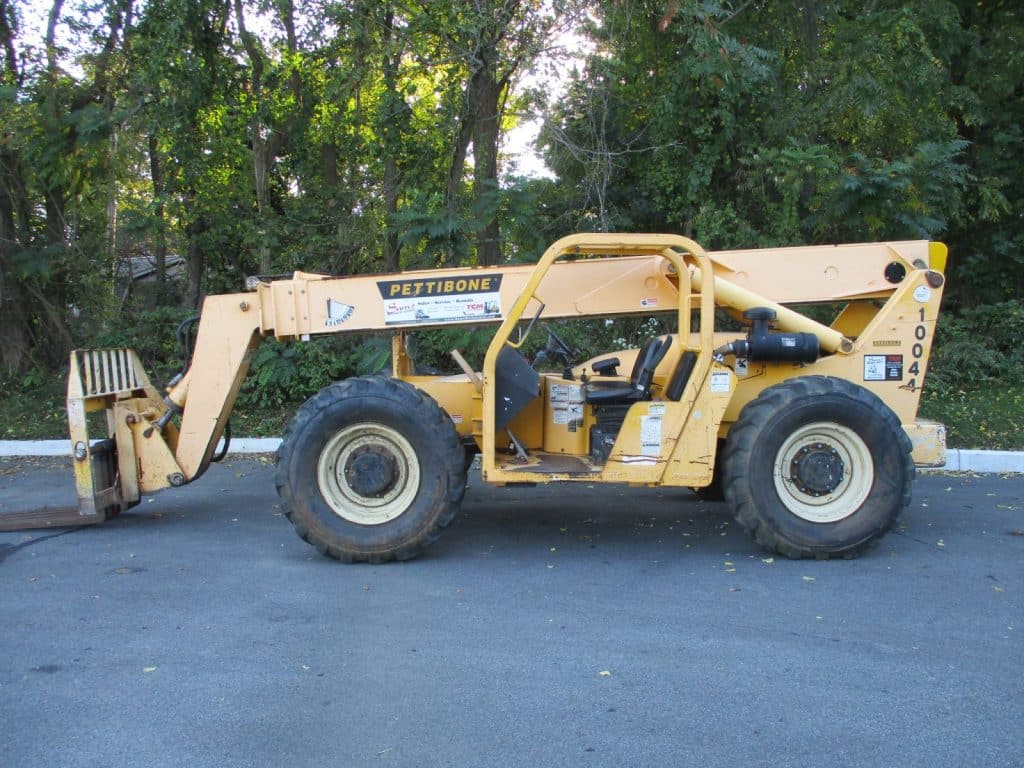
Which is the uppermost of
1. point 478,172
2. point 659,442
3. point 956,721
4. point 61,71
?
point 61,71

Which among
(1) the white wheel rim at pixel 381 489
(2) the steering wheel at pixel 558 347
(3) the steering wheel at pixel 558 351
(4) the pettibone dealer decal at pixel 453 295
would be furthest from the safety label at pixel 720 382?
(1) the white wheel rim at pixel 381 489

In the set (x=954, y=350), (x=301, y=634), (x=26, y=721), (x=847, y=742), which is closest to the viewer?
(x=847, y=742)

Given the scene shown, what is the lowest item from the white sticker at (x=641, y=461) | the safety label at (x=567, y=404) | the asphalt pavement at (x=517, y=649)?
the asphalt pavement at (x=517, y=649)

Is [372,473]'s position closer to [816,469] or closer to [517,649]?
[517,649]

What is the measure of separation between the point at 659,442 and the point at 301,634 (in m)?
2.81

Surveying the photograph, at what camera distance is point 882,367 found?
267 inches

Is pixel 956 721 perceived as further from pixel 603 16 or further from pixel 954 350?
pixel 603 16

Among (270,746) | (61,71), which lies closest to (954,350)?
(270,746)

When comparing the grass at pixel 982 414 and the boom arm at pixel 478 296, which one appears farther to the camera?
the grass at pixel 982 414

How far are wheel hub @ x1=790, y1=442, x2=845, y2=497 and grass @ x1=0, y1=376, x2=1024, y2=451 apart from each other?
5.03m

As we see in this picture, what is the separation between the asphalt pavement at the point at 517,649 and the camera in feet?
12.1

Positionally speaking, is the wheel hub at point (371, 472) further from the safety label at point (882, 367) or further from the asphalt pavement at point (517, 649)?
the safety label at point (882, 367)

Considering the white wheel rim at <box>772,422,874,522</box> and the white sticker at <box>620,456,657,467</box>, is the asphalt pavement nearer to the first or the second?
the white wheel rim at <box>772,422,874,522</box>

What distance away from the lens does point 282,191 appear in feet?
51.4
